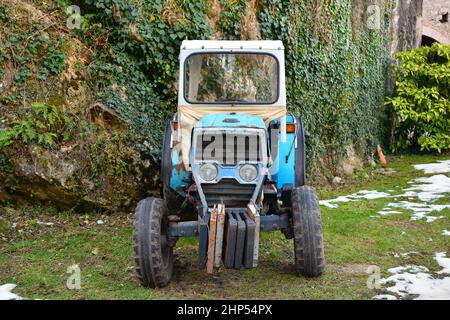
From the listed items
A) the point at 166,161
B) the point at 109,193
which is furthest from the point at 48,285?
the point at 109,193

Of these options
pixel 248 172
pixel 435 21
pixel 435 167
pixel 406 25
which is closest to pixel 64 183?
pixel 248 172

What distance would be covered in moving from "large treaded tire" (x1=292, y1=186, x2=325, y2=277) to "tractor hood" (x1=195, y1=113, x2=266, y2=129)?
794 millimetres

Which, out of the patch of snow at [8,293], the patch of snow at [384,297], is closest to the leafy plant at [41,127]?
the patch of snow at [8,293]

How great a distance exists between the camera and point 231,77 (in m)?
7.28

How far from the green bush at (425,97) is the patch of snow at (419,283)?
892cm

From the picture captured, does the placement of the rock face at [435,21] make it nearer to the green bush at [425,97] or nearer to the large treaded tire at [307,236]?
the green bush at [425,97]

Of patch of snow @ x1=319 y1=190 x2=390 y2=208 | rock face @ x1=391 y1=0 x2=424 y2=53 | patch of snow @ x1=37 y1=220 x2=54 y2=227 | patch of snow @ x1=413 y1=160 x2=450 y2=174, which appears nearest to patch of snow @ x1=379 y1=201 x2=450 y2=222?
patch of snow @ x1=319 y1=190 x2=390 y2=208

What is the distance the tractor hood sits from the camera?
4.83 metres

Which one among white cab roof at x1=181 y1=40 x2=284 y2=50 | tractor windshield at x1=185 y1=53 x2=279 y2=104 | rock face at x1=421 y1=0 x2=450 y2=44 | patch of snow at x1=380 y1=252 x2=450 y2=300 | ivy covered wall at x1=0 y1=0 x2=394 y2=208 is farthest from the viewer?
rock face at x1=421 y1=0 x2=450 y2=44

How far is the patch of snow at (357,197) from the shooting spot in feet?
27.5

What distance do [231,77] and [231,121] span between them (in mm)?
2491

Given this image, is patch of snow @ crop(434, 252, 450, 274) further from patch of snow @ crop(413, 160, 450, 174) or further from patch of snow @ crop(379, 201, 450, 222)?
patch of snow @ crop(413, 160, 450, 174)
